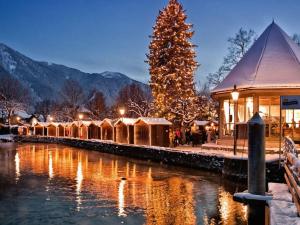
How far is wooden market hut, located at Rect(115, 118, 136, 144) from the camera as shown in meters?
36.7

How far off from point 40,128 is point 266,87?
52026 millimetres

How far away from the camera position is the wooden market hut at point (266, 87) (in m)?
23.9

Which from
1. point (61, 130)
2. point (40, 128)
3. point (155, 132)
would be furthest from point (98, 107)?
point (155, 132)

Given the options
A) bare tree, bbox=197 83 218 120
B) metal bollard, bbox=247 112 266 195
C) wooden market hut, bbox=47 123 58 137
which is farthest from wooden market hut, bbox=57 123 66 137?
metal bollard, bbox=247 112 266 195

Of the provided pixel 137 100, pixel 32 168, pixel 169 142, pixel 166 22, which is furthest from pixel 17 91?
pixel 32 168

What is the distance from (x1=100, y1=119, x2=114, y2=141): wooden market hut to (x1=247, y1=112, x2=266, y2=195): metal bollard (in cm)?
3239

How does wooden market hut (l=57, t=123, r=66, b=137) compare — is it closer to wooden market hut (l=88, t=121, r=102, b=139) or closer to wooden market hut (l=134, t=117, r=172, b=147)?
wooden market hut (l=88, t=121, r=102, b=139)

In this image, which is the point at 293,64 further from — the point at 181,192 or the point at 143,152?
the point at 181,192

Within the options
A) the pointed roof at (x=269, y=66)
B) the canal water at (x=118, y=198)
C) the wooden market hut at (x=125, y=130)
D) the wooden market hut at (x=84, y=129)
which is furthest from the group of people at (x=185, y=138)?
the wooden market hut at (x=84, y=129)

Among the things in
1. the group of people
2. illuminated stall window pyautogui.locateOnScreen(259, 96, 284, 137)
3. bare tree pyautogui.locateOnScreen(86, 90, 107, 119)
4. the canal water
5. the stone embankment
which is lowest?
the canal water

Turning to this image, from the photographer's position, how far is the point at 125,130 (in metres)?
37.8

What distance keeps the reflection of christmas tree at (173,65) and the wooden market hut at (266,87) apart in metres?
13.7

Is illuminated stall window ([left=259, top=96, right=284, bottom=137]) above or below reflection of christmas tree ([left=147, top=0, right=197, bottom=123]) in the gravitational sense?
below

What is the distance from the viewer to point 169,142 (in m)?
34.1
